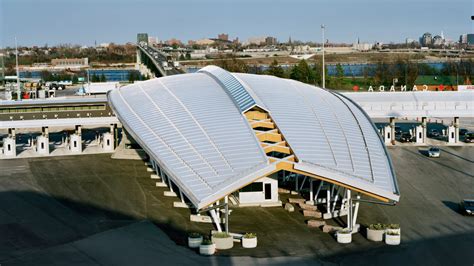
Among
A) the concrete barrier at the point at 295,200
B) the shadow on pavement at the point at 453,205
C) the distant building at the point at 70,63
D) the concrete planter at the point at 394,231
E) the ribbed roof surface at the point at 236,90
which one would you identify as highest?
the distant building at the point at 70,63

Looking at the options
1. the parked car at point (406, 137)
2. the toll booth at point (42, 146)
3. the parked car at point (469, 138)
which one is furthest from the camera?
the parked car at point (406, 137)

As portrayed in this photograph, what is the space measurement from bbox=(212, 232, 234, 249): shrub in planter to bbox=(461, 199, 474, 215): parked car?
1056 centimetres

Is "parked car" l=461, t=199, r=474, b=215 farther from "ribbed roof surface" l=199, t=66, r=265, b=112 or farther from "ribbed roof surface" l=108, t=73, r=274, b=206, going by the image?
"ribbed roof surface" l=108, t=73, r=274, b=206

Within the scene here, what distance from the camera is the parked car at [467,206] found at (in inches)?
1054

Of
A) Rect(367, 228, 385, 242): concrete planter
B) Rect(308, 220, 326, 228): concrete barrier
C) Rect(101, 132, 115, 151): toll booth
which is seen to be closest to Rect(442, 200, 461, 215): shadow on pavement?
Rect(367, 228, 385, 242): concrete planter

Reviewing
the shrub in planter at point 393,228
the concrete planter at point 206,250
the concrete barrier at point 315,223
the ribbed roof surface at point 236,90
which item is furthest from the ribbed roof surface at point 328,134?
the concrete planter at point 206,250

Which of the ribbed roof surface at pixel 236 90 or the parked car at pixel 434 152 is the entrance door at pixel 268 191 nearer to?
the ribbed roof surface at pixel 236 90

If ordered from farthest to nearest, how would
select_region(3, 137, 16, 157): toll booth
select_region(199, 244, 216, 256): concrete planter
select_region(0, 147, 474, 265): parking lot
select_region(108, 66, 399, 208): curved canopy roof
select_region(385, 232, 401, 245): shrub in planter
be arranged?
1. select_region(3, 137, 16, 157): toll booth
2. select_region(385, 232, 401, 245): shrub in planter
3. select_region(108, 66, 399, 208): curved canopy roof
4. select_region(199, 244, 216, 256): concrete planter
5. select_region(0, 147, 474, 265): parking lot

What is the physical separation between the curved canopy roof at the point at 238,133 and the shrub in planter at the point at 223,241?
1846 millimetres

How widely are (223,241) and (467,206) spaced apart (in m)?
11.1

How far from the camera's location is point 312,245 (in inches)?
889

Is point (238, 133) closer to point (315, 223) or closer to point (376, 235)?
point (315, 223)

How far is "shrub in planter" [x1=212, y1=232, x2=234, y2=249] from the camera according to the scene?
2203 centimetres

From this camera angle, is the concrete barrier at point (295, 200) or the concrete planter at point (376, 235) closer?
the concrete planter at point (376, 235)
